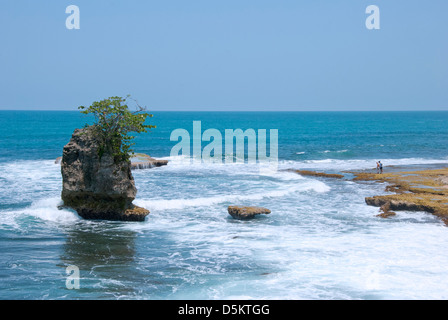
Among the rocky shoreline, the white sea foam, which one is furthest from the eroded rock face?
the rocky shoreline

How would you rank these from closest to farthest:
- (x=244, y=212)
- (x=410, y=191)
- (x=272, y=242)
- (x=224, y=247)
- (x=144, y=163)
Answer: (x=224, y=247), (x=272, y=242), (x=244, y=212), (x=410, y=191), (x=144, y=163)

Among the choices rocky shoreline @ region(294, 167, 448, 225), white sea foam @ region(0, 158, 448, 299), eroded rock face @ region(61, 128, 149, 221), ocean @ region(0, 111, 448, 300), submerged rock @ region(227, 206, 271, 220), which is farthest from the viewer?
rocky shoreline @ region(294, 167, 448, 225)

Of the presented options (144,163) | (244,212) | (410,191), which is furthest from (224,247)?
(144,163)

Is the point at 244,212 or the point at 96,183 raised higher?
the point at 96,183

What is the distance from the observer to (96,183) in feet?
87.8

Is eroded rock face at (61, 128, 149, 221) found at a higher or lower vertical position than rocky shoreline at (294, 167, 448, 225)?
higher

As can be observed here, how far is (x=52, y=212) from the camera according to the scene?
27578 millimetres

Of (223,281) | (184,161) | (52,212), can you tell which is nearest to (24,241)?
(52,212)

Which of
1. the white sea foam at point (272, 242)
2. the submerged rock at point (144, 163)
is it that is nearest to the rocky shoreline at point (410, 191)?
the white sea foam at point (272, 242)

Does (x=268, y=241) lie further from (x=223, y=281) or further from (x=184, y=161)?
(x=184, y=161)

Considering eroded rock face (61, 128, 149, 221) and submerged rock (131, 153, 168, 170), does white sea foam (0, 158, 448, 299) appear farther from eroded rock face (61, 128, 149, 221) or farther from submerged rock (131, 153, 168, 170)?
submerged rock (131, 153, 168, 170)

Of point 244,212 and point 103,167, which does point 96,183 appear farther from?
point 244,212

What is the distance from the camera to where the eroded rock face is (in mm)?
26672

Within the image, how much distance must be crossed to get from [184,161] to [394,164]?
78.5 feet
